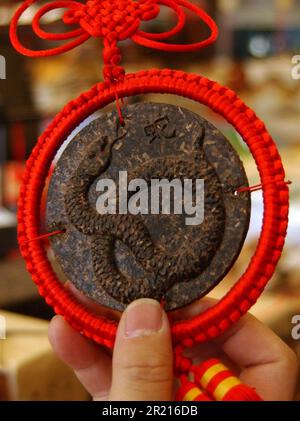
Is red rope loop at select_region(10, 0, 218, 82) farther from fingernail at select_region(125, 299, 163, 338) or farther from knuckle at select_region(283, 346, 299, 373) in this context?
knuckle at select_region(283, 346, 299, 373)

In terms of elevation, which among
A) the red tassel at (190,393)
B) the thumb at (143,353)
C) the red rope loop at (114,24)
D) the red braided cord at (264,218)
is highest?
the red rope loop at (114,24)

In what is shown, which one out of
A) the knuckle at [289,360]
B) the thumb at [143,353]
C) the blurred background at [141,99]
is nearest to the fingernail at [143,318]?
the thumb at [143,353]

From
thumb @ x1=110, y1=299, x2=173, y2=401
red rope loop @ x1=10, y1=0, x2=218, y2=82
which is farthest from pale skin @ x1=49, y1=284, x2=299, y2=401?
red rope loop @ x1=10, y1=0, x2=218, y2=82

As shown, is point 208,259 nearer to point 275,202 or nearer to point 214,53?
point 275,202

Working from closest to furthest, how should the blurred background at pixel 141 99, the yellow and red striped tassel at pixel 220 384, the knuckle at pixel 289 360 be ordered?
the yellow and red striped tassel at pixel 220 384 → the knuckle at pixel 289 360 → the blurred background at pixel 141 99

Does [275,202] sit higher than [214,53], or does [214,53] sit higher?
[214,53]

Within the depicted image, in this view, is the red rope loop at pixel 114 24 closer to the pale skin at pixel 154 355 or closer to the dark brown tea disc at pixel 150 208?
the dark brown tea disc at pixel 150 208
